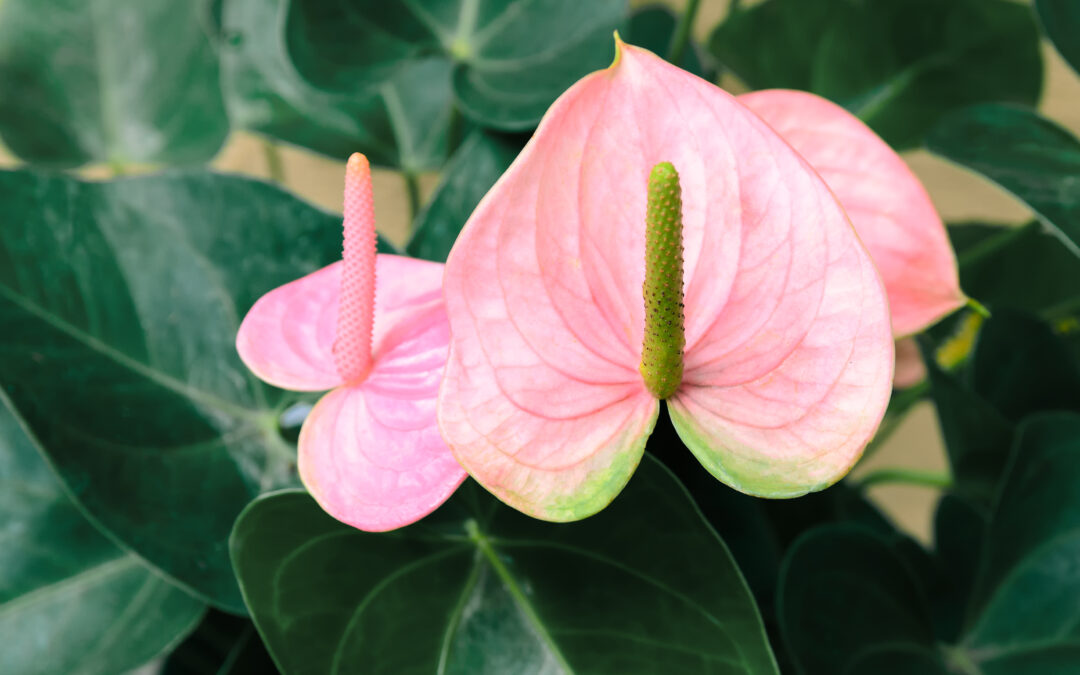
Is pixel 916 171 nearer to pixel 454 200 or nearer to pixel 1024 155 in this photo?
pixel 1024 155

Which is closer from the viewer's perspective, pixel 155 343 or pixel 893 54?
pixel 155 343

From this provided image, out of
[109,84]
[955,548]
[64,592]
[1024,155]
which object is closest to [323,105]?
[109,84]

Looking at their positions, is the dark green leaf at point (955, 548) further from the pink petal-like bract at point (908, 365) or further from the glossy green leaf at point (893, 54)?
the glossy green leaf at point (893, 54)

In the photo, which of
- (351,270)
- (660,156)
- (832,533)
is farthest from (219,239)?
(832,533)

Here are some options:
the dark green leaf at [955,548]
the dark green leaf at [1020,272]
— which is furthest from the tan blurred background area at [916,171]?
the dark green leaf at [955,548]

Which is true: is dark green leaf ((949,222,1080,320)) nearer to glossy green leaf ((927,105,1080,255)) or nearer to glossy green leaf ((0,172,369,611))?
glossy green leaf ((927,105,1080,255))

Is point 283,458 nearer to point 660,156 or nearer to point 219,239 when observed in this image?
point 219,239
